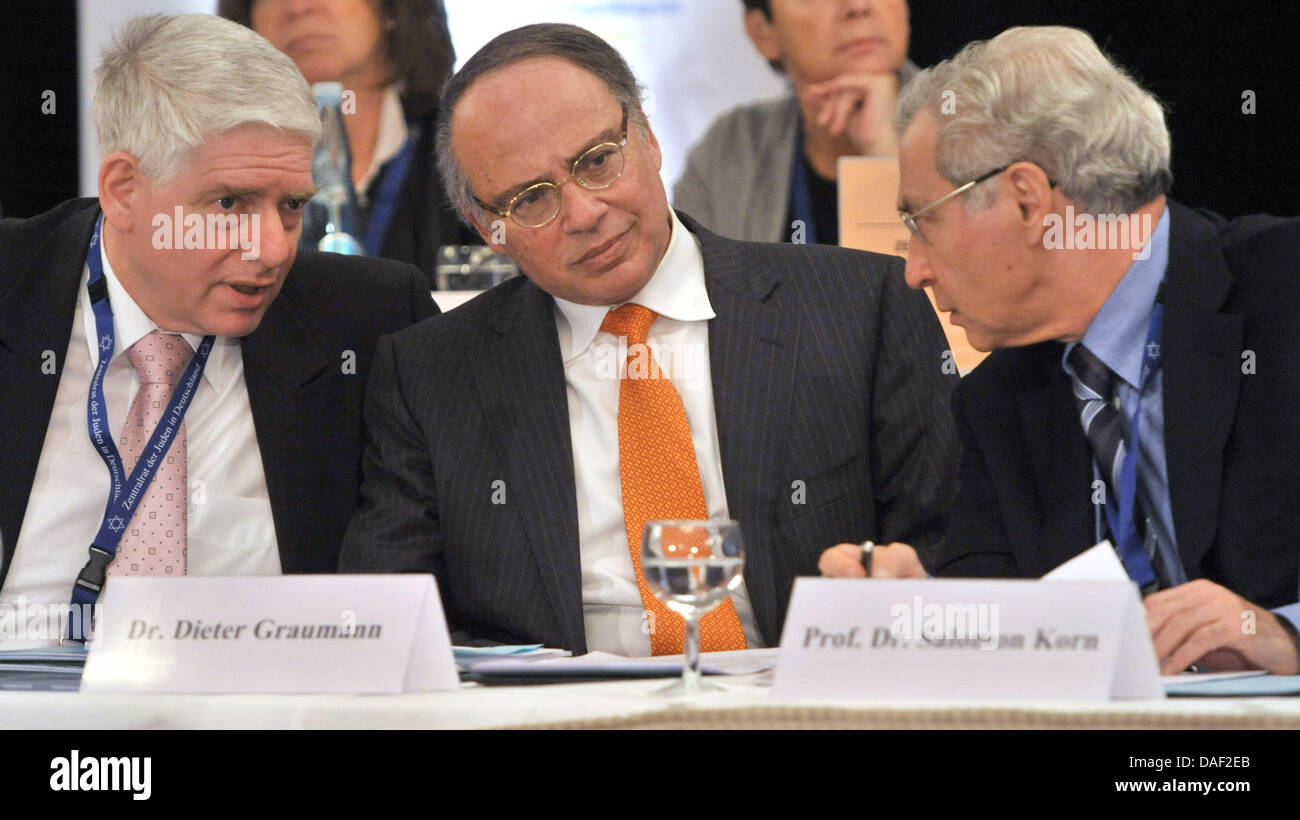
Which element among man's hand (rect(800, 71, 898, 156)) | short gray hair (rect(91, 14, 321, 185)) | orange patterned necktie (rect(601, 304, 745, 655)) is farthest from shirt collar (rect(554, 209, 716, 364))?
man's hand (rect(800, 71, 898, 156))

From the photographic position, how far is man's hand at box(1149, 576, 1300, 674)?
1.42 meters

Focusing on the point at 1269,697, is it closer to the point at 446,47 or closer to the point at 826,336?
the point at 826,336

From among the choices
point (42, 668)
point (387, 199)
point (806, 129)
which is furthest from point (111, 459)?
point (806, 129)

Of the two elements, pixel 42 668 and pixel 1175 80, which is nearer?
pixel 42 668

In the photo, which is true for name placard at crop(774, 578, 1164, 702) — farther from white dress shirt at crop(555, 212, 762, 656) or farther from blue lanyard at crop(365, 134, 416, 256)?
blue lanyard at crop(365, 134, 416, 256)

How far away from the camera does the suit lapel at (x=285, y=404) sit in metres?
2.21

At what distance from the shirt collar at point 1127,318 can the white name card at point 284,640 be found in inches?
39.4

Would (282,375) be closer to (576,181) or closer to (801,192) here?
(576,181)

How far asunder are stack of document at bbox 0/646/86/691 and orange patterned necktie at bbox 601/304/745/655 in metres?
0.77

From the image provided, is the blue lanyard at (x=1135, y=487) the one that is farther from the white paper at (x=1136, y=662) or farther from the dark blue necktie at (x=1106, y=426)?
the white paper at (x=1136, y=662)

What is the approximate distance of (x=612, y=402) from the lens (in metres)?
2.15

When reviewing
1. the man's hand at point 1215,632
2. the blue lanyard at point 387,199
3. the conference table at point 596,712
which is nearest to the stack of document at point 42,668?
the conference table at point 596,712

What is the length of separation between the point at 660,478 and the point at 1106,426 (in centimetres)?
62

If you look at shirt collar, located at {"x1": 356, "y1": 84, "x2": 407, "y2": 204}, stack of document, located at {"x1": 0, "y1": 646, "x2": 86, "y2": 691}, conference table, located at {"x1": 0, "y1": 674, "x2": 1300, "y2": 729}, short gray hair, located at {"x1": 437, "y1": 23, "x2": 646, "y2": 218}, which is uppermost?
shirt collar, located at {"x1": 356, "y1": 84, "x2": 407, "y2": 204}
